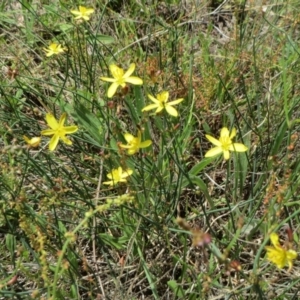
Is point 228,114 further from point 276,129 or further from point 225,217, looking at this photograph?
point 225,217

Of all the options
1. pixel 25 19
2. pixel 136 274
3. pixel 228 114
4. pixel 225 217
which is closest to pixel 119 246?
pixel 136 274

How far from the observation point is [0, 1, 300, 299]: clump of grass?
1.20 metres

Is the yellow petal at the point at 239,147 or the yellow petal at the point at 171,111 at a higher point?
the yellow petal at the point at 171,111

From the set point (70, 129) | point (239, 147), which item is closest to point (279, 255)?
point (239, 147)

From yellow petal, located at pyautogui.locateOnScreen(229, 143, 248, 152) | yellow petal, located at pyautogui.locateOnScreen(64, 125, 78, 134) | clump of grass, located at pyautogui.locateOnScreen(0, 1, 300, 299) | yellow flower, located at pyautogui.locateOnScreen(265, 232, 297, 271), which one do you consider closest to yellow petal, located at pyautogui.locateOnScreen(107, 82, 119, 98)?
clump of grass, located at pyautogui.locateOnScreen(0, 1, 300, 299)

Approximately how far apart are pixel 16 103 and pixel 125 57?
1.41 ft

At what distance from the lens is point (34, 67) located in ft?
6.18

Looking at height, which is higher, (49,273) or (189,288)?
(49,273)

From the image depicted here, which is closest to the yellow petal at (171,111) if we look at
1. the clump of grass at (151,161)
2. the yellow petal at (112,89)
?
the clump of grass at (151,161)

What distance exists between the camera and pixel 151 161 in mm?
1438

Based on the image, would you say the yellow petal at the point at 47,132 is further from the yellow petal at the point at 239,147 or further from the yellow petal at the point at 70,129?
the yellow petal at the point at 239,147

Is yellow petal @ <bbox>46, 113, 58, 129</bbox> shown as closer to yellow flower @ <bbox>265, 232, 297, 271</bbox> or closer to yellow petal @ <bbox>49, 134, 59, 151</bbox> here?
yellow petal @ <bbox>49, 134, 59, 151</bbox>

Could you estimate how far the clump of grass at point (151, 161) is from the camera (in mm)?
1203

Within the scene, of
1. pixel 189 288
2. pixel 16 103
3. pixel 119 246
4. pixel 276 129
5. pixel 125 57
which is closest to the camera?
pixel 189 288
